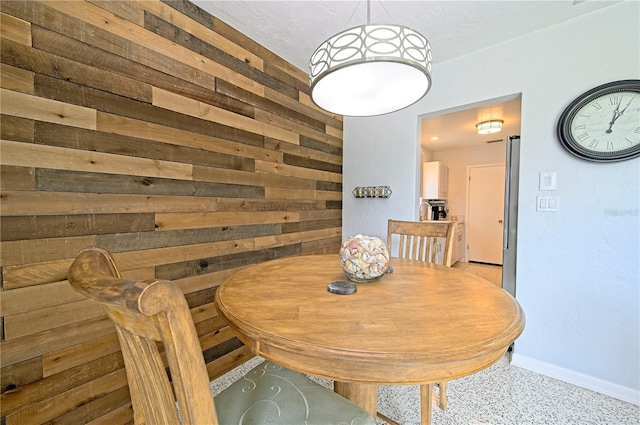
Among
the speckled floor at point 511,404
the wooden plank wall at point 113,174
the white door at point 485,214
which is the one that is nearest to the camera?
the wooden plank wall at point 113,174

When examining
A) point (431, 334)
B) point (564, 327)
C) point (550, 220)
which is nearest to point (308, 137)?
point (550, 220)

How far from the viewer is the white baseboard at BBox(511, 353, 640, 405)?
1.61m

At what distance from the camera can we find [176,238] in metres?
1.63

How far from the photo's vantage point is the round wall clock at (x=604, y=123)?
5.26 ft

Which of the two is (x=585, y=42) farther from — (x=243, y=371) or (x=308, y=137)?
(x=243, y=371)

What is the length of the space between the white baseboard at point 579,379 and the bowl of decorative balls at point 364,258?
166cm

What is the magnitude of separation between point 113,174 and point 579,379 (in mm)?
3054

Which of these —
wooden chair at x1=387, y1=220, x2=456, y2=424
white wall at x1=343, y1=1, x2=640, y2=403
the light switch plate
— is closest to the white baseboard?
white wall at x1=343, y1=1, x2=640, y2=403

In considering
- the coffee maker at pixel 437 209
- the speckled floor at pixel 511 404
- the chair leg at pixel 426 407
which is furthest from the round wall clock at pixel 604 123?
the coffee maker at pixel 437 209

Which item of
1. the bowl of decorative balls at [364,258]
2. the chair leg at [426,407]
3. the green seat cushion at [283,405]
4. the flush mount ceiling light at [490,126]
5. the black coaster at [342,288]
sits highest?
the flush mount ceiling light at [490,126]

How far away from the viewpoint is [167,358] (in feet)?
1.41

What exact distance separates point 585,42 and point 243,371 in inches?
126

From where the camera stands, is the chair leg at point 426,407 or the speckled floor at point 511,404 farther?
the speckled floor at point 511,404

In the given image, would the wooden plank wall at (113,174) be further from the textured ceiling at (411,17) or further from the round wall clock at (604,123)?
the round wall clock at (604,123)
